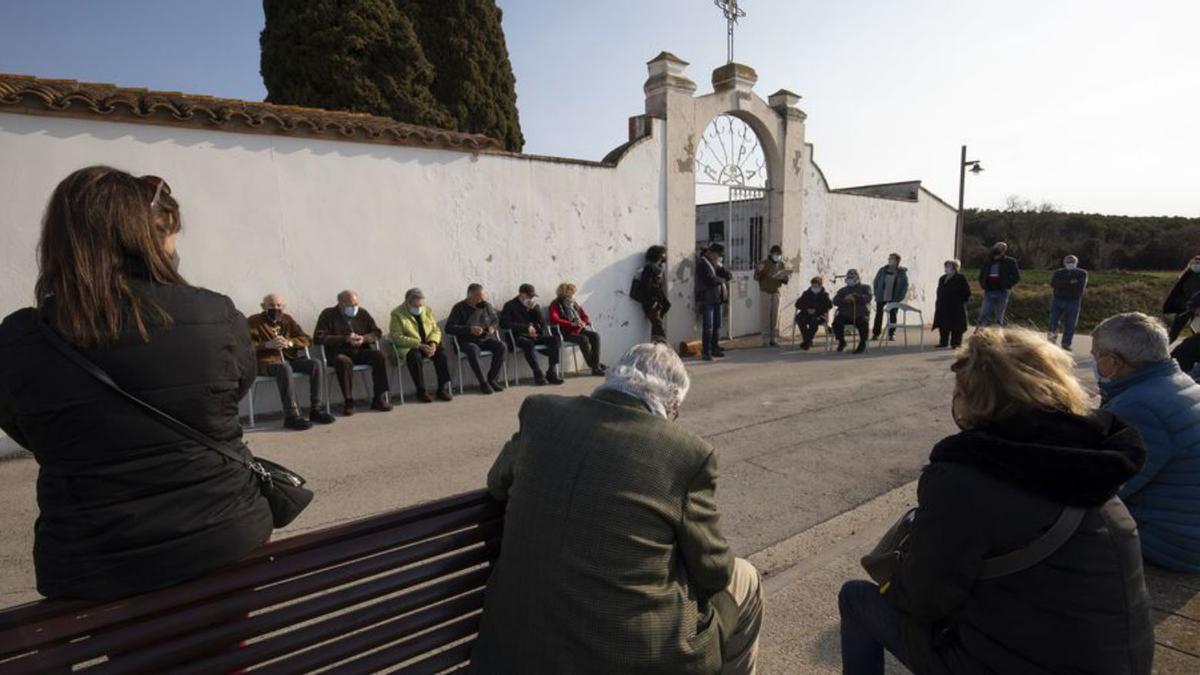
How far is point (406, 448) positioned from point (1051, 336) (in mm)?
11039

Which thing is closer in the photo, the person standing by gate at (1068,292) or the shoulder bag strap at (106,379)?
the shoulder bag strap at (106,379)

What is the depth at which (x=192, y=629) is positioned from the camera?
1542 millimetres

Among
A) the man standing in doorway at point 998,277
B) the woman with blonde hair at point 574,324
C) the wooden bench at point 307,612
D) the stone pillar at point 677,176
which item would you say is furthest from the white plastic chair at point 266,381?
the man standing in doorway at point 998,277

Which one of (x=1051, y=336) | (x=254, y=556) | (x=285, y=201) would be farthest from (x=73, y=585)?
(x=1051, y=336)

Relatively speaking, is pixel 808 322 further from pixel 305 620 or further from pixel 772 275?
pixel 305 620

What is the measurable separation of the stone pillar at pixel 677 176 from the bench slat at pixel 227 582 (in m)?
8.72

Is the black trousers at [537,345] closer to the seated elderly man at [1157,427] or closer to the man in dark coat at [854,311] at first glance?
the man in dark coat at [854,311]

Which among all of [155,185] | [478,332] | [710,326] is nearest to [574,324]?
[478,332]

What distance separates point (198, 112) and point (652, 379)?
6542 mm

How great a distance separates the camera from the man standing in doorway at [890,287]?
470 inches

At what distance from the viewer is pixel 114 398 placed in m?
1.49

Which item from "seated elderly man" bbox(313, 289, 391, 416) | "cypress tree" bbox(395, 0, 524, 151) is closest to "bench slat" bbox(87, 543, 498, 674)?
"seated elderly man" bbox(313, 289, 391, 416)

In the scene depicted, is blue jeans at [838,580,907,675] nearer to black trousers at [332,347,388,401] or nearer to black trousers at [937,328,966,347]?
black trousers at [332,347,388,401]

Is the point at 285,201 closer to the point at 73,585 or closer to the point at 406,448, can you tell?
the point at 406,448
